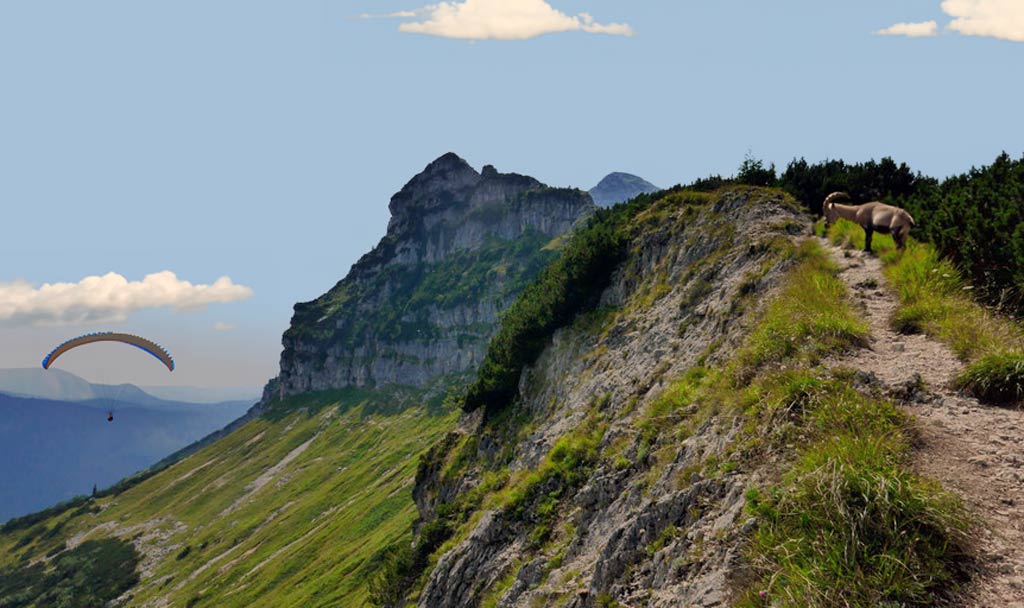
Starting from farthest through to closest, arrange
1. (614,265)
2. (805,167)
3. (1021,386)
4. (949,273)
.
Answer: (614,265), (805,167), (949,273), (1021,386)

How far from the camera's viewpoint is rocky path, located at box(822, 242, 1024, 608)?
8.26 metres

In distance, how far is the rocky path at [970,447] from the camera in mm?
8258

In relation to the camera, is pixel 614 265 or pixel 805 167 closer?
pixel 805 167

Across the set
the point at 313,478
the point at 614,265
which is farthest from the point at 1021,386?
the point at 313,478

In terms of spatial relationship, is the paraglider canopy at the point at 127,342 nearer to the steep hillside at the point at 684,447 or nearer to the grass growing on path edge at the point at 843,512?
the steep hillside at the point at 684,447

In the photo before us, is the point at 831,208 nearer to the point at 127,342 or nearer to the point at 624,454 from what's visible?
the point at 624,454

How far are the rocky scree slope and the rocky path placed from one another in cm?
371

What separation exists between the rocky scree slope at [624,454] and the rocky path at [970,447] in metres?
3.71

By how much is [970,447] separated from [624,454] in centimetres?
1155

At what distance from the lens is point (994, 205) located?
19219mm

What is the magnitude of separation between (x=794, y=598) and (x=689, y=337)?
20.0 metres

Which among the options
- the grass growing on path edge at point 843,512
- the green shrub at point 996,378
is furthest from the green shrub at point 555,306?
the green shrub at point 996,378

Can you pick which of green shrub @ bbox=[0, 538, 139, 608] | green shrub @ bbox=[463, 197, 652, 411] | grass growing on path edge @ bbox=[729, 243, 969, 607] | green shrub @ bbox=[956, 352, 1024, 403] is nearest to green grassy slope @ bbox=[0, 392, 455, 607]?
green shrub @ bbox=[0, 538, 139, 608]

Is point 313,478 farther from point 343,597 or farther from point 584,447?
point 584,447
